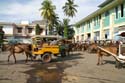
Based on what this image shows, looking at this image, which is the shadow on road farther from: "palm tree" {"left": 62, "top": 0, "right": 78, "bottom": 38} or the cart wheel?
"palm tree" {"left": 62, "top": 0, "right": 78, "bottom": 38}

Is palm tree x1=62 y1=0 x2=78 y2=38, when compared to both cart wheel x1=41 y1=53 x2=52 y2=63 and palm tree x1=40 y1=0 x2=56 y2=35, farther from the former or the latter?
cart wheel x1=41 y1=53 x2=52 y2=63

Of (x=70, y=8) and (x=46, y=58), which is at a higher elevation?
(x=70, y=8)

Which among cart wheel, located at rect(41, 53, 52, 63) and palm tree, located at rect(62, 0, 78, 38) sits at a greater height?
palm tree, located at rect(62, 0, 78, 38)

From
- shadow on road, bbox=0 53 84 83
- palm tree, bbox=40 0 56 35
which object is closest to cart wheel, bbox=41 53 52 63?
shadow on road, bbox=0 53 84 83

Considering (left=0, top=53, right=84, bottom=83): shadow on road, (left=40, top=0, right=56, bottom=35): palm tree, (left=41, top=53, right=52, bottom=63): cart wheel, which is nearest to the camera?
(left=0, top=53, right=84, bottom=83): shadow on road

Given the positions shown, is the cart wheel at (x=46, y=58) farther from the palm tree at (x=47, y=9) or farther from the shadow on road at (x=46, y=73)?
the palm tree at (x=47, y=9)

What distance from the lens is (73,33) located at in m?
70.6

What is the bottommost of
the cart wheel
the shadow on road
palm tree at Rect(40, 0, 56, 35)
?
the shadow on road

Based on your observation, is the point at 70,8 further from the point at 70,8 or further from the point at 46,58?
the point at 46,58

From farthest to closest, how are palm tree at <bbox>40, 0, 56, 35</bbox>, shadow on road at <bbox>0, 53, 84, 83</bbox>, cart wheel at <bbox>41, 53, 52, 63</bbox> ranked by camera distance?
palm tree at <bbox>40, 0, 56, 35</bbox> → cart wheel at <bbox>41, 53, 52, 63</bbox> → shadow on road at <bbox>0, 53, 84, 83</bbox>

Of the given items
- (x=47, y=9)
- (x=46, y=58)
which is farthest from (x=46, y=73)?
(x=47, y=9)

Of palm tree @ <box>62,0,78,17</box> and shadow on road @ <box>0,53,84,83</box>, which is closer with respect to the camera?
shadow on road @ <box>0,53,84,83</box>

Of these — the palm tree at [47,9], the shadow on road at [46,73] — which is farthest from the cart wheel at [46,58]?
the palm tree at [47,9]

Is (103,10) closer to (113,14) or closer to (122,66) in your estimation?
(113,14)
